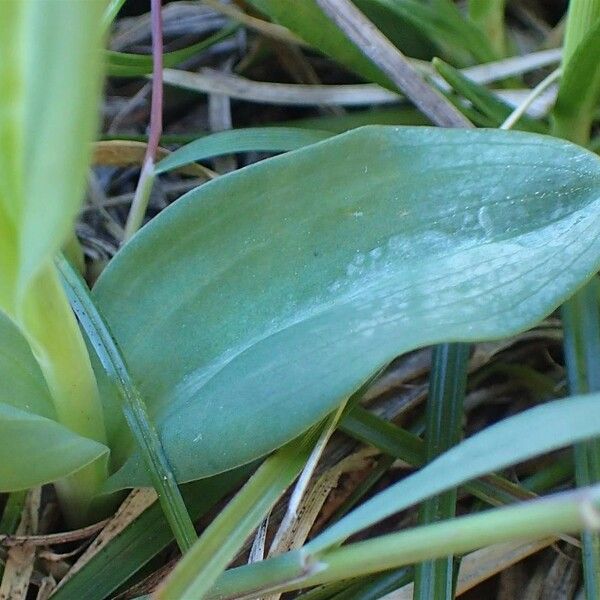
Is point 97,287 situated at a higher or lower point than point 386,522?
higher

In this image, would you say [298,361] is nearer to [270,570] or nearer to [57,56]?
[270,570]

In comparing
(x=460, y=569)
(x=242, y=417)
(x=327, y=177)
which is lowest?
(x=460, y=569)

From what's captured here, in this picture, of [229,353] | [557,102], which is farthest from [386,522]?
[557,102]

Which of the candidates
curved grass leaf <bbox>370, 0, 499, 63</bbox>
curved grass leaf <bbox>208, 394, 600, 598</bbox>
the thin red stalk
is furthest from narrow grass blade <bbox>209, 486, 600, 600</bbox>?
curved grass leaf <bbox>370, 0, 499, 63</bbox>

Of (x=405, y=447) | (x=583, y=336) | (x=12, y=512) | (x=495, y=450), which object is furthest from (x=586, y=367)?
(x=12, y=512)

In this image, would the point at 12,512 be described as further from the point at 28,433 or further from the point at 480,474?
the point at 480,474

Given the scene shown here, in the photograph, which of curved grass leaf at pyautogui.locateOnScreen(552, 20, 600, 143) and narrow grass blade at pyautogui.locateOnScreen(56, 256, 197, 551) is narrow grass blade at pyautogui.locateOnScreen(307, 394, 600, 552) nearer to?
narrow grass blade at pyautogui.locateOnScreen(56, 256, 197, 551)
